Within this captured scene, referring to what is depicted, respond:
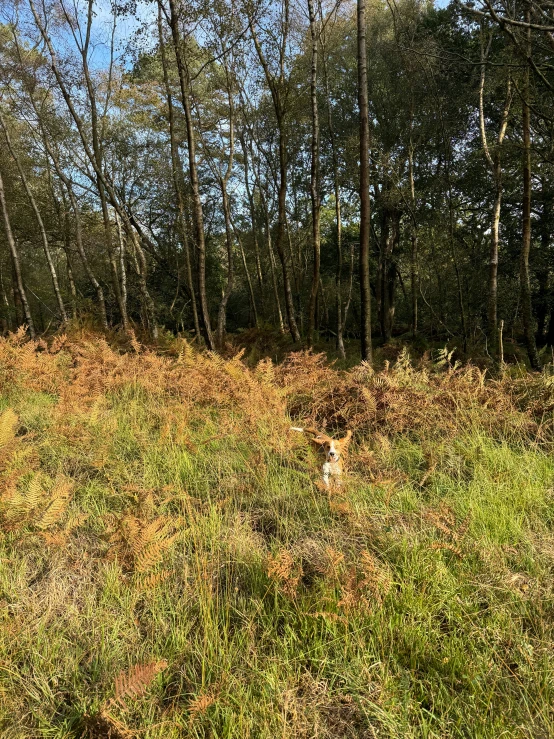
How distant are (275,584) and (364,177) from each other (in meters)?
6.57

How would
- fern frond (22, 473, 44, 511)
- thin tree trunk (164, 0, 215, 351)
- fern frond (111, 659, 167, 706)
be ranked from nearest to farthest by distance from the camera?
fern frond (111, 659, 167, 706) < fern frond (22, 473, 44, 511) < thin tree trunk (164, 0, 215, 351)

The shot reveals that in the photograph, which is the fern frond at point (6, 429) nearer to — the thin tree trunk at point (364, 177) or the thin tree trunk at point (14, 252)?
the thin tree trunk at point (364, 177)

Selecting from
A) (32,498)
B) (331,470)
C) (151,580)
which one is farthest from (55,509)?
(331,470)

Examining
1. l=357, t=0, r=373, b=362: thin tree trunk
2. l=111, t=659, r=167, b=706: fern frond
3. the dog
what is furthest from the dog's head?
l=357, t=0, r=373, b=362: thin tree trunk

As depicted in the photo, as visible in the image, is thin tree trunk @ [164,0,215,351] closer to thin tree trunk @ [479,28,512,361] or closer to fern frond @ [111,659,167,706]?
thin tree trunk @ [479,28,512,361]

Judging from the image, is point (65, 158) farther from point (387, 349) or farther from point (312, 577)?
point (312, 577)

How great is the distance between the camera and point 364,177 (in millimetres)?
6617

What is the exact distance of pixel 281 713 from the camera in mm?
1366

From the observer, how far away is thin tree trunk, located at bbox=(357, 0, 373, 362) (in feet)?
20.1

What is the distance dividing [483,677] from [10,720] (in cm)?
172

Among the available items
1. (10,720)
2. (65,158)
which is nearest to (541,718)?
(10,720)

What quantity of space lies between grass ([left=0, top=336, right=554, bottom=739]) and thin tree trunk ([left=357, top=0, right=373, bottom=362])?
3259 mm

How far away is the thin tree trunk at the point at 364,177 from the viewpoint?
6.14 metres

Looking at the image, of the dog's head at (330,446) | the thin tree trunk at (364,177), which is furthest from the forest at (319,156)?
the dog's head at (330,446)
